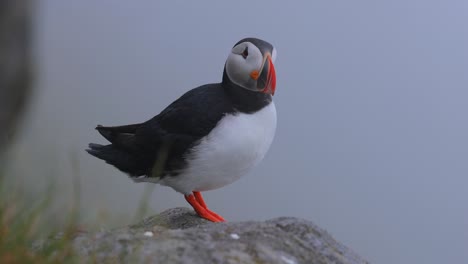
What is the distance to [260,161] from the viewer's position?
14.6 feet

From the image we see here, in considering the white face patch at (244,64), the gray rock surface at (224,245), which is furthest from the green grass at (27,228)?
the white face patch at (244,64)

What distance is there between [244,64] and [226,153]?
605 mm

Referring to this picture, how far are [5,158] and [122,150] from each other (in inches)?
80.6

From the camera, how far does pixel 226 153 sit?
13.5ft

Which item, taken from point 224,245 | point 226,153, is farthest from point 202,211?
point 224,245

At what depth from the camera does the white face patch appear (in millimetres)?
4230

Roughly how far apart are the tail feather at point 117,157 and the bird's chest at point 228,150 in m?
0.46

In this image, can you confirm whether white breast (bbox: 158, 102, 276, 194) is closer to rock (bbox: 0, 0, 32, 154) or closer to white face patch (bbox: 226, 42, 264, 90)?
white face patch (bbox: 226, 42, 264, 90)

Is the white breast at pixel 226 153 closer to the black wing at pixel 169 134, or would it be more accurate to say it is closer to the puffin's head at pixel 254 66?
the black wing at pixel 169 134

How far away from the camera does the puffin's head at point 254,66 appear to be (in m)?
4.23

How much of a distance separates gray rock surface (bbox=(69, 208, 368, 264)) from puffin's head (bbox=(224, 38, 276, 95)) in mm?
1194

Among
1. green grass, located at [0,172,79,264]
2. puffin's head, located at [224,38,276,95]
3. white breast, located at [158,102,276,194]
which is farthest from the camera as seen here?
puffin's head, located at [224,38,276,95]

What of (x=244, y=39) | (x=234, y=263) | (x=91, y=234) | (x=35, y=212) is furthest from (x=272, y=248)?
(x=244, y=39)

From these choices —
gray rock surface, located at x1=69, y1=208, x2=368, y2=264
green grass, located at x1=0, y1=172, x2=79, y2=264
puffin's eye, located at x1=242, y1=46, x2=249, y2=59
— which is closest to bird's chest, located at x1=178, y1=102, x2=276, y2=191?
puffin's eye, located at x1=242, y1=46, x2=249, y2=59
